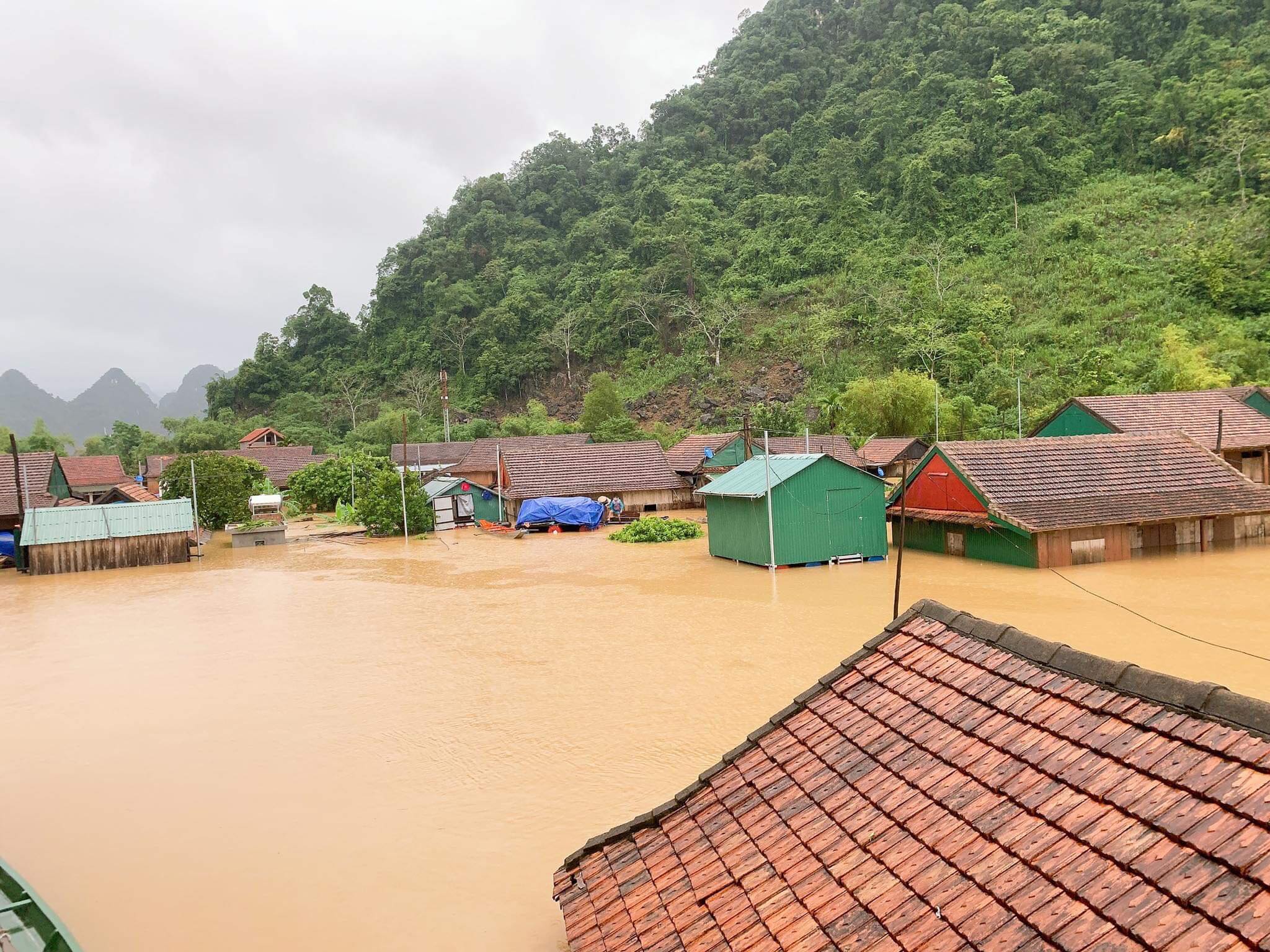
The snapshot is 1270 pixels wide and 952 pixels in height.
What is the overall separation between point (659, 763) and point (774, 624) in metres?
7.11

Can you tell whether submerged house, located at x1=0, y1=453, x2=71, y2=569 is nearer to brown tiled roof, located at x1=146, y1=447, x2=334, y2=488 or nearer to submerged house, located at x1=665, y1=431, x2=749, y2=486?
brown tiled roof, located at x1=146, y1=447, x2=334, y2=488

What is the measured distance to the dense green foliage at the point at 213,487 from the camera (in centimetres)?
3638

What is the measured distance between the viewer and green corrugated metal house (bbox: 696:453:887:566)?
74.5ft

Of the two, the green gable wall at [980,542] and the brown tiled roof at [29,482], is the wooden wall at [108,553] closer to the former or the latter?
the brown tiled roof at [29,482]

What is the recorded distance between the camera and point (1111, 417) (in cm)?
2705

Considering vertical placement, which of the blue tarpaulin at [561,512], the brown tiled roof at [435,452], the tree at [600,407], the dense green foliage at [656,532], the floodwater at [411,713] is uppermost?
the tree at [600,407]

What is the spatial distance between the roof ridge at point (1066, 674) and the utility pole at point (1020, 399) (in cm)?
3284

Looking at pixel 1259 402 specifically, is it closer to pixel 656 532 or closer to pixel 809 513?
pixel 809 513

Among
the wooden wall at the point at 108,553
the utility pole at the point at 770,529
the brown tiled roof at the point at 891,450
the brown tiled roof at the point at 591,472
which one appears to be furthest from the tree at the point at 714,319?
the wooden wall at the point at 108,553

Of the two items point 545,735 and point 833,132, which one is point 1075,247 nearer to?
point 833,132

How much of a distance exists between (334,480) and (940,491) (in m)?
31.9

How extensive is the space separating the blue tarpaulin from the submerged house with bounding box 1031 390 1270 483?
18.3m

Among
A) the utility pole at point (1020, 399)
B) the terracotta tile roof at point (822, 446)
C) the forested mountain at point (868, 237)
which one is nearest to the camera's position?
the utility pole at point (1020, 399)

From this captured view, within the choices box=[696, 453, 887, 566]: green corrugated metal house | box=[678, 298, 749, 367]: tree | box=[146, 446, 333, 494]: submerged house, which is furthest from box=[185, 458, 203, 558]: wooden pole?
box=[678, 298, 749, 367]: tree
